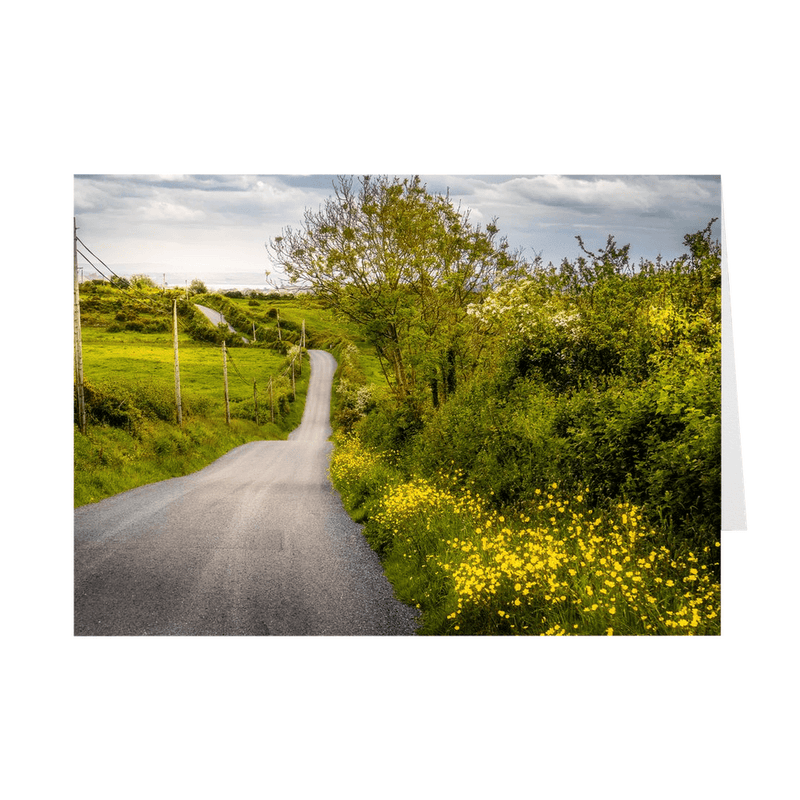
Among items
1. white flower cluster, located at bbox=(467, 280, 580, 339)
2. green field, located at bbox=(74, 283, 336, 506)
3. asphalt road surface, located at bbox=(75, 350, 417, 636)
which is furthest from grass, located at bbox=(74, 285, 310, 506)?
white flower cluster, located at bbox=(467, 280, 580, 339)

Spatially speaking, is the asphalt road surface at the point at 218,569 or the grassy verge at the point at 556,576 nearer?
the grassy verge at the point at 556,576

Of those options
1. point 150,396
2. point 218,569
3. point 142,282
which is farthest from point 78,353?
point 218,569

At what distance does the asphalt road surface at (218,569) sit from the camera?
194 inches

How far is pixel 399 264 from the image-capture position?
6.70 m

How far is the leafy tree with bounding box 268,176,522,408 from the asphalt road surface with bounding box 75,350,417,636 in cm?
247

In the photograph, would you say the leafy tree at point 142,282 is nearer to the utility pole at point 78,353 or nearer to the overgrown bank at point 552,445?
the utility pole at point 78,353

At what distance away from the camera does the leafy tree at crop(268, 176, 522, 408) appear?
586 centimetres

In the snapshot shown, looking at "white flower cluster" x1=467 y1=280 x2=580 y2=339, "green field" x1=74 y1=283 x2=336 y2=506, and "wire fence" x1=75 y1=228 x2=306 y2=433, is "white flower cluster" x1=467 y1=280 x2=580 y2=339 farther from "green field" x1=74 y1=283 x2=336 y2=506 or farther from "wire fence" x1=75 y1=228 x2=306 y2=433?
"wire fence" x1=75 y1=228 x2=306 y2=433

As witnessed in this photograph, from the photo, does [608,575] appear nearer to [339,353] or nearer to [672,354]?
[672,354]

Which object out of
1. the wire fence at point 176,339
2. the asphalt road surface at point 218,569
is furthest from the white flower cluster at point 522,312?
the asphalt road surface at point 218,569

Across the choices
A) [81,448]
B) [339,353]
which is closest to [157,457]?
[81,448]

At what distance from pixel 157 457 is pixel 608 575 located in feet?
15.2

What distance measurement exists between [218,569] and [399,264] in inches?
153

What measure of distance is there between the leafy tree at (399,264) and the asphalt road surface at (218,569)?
2475 mm
